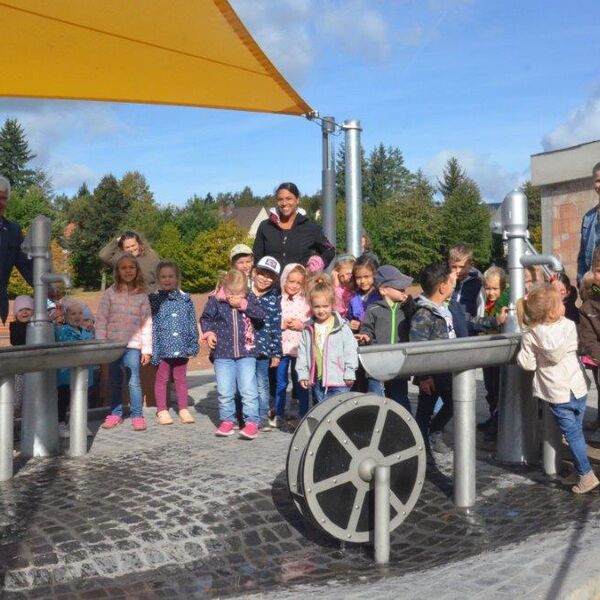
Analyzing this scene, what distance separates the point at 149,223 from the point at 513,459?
62.5 metres

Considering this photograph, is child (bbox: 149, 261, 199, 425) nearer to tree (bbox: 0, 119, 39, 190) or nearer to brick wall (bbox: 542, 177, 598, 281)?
brick wall (bbox: 542, 177, 598, 281)

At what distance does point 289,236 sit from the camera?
796 centimetres

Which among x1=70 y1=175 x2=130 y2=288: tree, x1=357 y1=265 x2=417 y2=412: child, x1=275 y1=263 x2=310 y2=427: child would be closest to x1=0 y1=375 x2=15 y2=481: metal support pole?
x1=275 y1=263 x2=310 y2=427: child

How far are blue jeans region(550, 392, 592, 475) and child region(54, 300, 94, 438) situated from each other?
3821mm

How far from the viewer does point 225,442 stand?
6.71 meters

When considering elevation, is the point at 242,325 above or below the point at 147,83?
below

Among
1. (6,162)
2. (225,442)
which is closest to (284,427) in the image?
(225,442)

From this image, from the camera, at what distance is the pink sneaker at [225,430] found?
22.8ft

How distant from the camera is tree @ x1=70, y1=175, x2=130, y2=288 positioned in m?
65.9

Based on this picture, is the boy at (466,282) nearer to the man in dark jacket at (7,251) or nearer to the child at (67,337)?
the child at (67,337)

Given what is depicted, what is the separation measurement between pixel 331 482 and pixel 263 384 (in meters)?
3.06

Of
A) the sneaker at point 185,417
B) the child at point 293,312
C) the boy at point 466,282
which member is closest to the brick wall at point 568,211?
the boy at point 466,282

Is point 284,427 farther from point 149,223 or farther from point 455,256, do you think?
point 149,223

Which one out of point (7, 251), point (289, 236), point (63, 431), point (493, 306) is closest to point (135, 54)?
point (7, 251)
